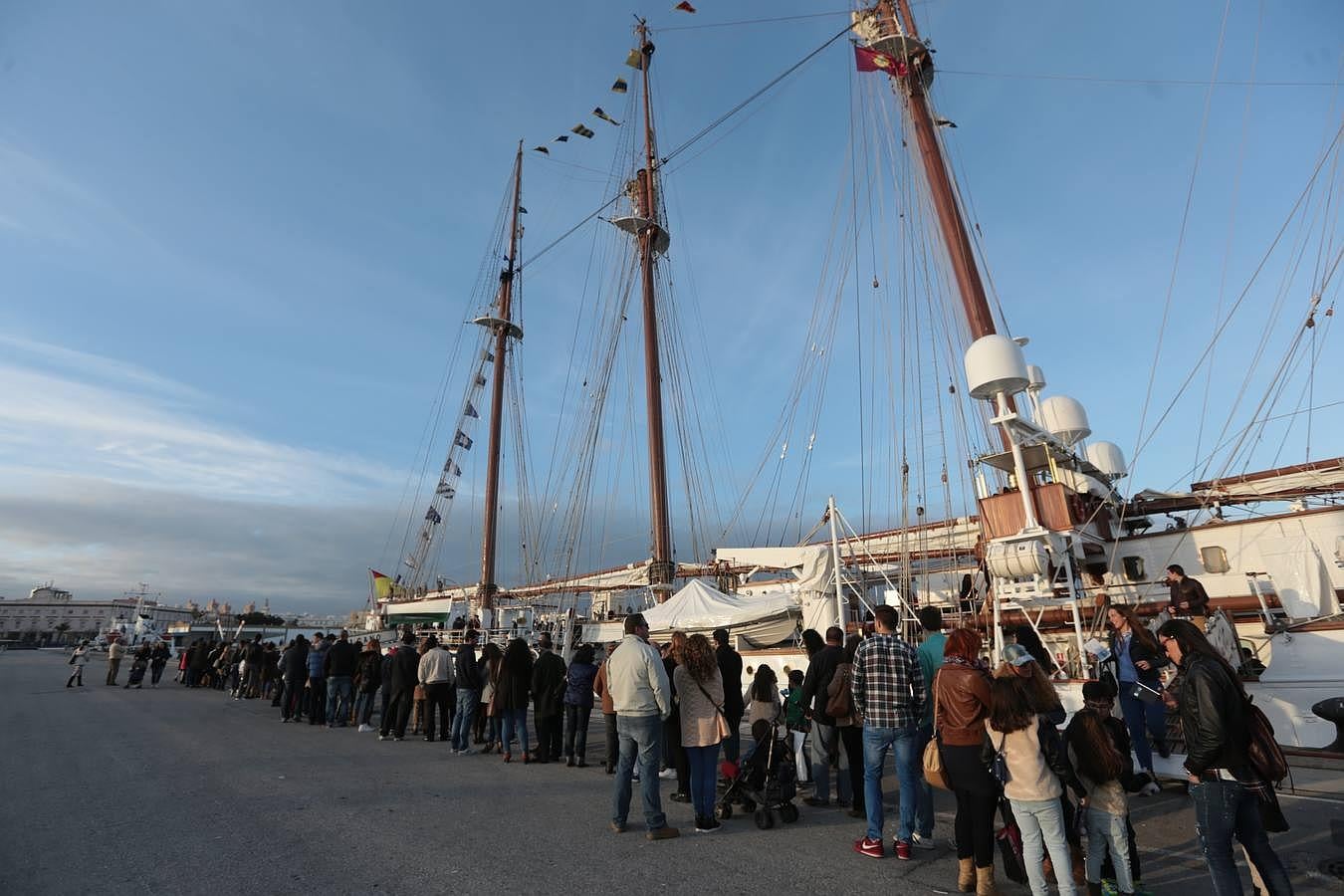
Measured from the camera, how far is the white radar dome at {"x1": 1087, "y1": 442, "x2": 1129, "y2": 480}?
1683 cm

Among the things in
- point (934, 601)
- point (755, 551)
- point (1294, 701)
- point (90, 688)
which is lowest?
point (90, 688)

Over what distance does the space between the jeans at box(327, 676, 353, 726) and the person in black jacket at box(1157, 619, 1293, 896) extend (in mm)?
13309

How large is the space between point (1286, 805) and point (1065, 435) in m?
12.1

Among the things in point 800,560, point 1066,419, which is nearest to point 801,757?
point 1066,419

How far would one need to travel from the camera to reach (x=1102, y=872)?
4.25 metres

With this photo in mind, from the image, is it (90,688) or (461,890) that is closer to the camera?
(461,890)

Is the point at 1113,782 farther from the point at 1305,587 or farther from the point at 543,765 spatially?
the point at 1305,587

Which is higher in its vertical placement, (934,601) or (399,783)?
(934,601)

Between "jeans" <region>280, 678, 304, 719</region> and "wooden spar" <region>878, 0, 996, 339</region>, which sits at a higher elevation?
"wooden spar" <region>878, 0, 996, 339</region>

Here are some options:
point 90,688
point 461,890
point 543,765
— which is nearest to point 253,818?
point 461,890

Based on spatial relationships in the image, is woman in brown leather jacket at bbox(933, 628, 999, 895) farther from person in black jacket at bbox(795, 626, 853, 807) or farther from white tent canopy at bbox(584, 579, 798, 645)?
white tent canopy at bbox(584, 579, 798, 645)

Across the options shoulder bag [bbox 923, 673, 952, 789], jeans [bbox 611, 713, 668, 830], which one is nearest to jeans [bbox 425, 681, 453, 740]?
jeans [bbox 611, 713, 668, 830]

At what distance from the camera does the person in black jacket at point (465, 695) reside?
9.76 metres

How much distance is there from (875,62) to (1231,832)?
22.6 m
